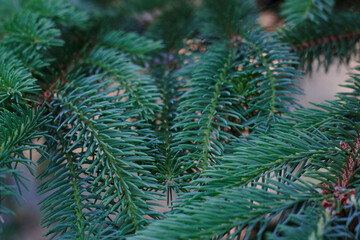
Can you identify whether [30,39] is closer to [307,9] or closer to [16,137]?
[16,137]

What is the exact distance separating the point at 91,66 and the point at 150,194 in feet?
0.61

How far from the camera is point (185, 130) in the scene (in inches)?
12.0

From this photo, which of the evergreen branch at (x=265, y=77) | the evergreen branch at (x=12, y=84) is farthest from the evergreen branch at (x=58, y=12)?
the evergreen branch at (x=265, y=77)

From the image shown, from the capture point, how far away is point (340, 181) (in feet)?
0.74

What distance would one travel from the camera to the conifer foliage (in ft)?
0.70

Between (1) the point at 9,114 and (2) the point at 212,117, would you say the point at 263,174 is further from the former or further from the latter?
(1) the point at 9,114

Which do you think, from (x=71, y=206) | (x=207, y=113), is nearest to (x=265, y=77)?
(x=207, y=113)

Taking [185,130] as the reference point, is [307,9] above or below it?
above

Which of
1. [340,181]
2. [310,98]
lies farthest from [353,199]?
[310,98]

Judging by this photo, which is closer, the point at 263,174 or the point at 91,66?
the point at 263,174

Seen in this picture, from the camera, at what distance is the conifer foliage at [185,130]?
21cm

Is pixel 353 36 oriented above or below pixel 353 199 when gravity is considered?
above

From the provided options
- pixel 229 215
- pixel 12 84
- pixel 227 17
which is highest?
pixel 227 17

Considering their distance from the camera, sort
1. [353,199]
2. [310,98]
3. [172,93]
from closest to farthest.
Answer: [353,199], [172,93], [310,98]
